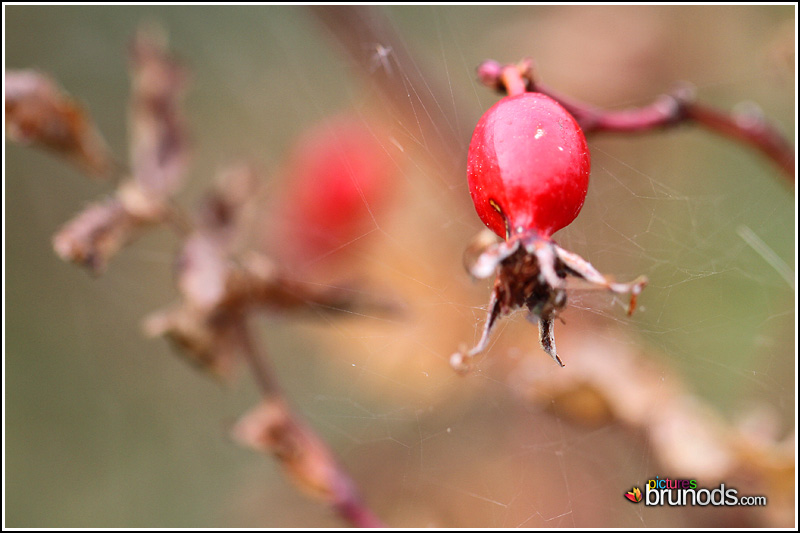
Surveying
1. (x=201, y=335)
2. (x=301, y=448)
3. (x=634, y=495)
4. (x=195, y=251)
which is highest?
(x=195, y=251)

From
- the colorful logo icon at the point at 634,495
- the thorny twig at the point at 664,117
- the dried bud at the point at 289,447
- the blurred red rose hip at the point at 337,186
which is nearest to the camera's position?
the thorny twig at the point at 664,117

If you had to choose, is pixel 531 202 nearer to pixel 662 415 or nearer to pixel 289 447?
pixel 289 447

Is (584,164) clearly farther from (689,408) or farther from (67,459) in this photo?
(67,459)

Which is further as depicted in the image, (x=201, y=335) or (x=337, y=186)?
(x=337, y=186)

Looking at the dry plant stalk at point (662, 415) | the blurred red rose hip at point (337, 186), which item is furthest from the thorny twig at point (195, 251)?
the blurred red rose hip at point (337, 186)

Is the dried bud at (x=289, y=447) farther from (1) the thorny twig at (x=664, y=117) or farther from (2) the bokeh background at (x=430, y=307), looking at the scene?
(1) the thorny twig at (x=664, y=117)

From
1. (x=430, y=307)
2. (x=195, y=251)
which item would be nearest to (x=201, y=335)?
(x=195, y=251)

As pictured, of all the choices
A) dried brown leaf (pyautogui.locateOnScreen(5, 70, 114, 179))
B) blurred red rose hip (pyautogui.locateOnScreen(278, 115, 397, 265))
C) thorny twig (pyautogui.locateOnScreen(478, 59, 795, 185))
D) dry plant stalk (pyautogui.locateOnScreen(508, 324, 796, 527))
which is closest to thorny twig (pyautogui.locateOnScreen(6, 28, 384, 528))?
dried brown leaf (pyautogui.locateOnScreen(5, 70, 114, 179))
